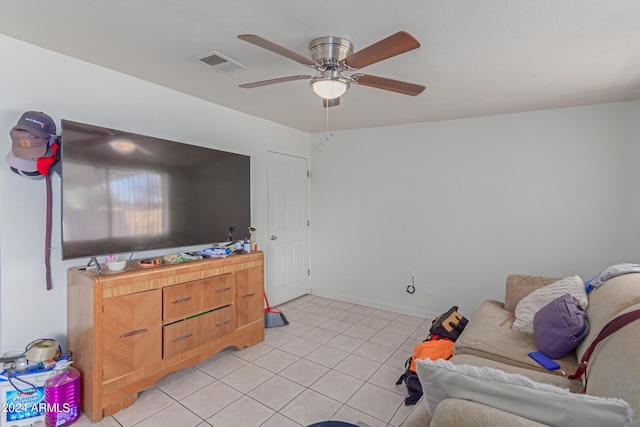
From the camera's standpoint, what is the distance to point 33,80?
6.77 feet

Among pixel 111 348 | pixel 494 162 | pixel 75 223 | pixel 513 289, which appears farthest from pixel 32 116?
pixel 494 162

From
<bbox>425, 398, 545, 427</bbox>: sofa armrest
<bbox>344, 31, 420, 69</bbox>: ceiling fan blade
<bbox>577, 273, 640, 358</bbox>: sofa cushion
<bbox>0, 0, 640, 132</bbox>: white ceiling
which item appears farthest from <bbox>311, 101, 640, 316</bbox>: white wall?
<bbox>425, 398, 545, 427</bbox>: sofa armrest

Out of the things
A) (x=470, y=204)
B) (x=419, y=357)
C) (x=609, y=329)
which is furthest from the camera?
(x=470, y=204)

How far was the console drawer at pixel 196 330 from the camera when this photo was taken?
2324mm

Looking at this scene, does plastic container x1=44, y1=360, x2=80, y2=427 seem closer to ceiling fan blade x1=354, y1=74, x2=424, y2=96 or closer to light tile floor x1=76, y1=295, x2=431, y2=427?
light tile floor x1=76, y1=295, x2=431, y2=427

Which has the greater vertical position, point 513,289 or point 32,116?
point 32,116

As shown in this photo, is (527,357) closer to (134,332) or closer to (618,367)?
Answer: (618,367)

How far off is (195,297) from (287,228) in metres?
1.91

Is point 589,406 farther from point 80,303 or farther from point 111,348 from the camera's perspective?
point 80,303

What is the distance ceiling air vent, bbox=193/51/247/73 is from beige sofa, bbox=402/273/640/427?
2.25m

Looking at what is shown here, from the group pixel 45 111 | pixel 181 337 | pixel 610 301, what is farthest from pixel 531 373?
pixel 45 111

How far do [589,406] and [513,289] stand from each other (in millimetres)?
2131

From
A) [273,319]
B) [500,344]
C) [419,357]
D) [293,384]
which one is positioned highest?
[500,344]

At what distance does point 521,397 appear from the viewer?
35.4 inches
